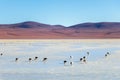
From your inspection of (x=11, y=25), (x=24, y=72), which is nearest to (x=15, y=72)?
(x=24, y=72)

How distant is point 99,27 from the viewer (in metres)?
156

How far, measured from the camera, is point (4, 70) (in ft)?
43.4

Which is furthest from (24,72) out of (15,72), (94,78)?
(94,78)

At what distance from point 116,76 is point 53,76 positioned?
2112 mm

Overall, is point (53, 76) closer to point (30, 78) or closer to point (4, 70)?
point (30, 78)

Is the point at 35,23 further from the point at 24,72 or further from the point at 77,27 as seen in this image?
the point at 24,72

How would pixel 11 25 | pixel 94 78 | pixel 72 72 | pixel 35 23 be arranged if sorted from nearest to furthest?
pixel 94 78 < pixel 72 72 < pixel 11 25 < pixel 35 23

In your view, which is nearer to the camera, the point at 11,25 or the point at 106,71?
the point at 106,71

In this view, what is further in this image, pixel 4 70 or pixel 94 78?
pixel 4 70

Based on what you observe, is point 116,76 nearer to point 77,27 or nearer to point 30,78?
point 30,78

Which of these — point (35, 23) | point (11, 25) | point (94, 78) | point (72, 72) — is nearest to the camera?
point (94, 78)

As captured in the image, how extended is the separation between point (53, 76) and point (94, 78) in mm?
1418

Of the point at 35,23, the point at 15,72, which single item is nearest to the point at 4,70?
the point at 15,72

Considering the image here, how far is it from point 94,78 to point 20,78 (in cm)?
241
